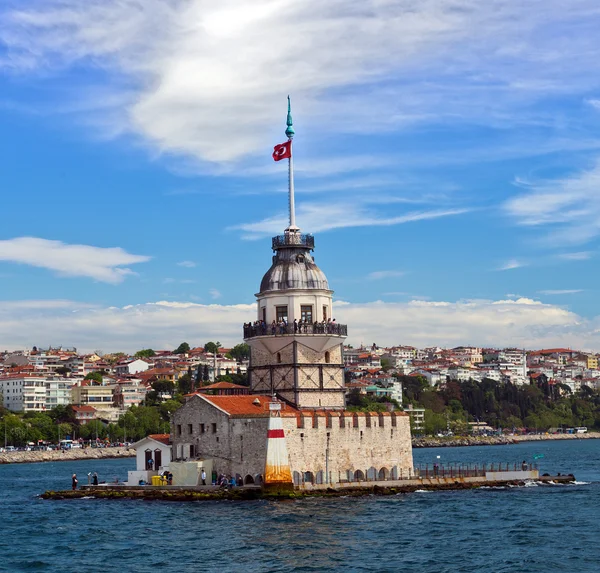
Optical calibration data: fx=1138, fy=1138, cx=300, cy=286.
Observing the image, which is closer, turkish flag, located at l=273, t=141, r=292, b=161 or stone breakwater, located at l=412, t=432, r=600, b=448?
turkish flag, located at l=273, t=141, r=292, b=161

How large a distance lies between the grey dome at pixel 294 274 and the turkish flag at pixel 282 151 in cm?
536

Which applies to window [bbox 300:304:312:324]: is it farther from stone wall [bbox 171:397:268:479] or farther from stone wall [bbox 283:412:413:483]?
stone wall [bbox 171:397:268:479]

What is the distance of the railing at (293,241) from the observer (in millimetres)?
64562

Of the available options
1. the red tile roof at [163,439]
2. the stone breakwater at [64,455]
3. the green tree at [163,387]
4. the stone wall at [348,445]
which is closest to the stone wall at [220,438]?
the red tile roof at [163,439]

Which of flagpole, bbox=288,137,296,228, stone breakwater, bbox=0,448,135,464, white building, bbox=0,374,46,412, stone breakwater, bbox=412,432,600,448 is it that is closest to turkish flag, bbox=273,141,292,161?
flagpole, bbox=288,137,296,228

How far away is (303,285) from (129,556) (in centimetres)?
2439

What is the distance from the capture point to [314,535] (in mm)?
45219

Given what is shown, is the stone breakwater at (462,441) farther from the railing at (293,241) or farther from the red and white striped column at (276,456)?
the red and white striped column at (276,456)

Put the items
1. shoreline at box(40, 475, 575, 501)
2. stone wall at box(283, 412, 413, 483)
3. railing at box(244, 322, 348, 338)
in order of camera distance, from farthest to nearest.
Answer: railing at box(244, 322, 348, 338) < stone wall at box(283, 412, 413, 483) < shoreline at box(40, 475, 575, 501)

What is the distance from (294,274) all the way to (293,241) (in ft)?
7.32

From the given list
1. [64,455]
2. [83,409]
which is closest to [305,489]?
[64,455]

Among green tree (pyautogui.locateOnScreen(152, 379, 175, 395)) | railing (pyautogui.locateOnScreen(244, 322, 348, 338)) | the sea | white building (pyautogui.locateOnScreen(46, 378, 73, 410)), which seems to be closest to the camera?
the sea

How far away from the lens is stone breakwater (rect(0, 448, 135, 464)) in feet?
445

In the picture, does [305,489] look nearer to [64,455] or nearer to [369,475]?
[369,475]
